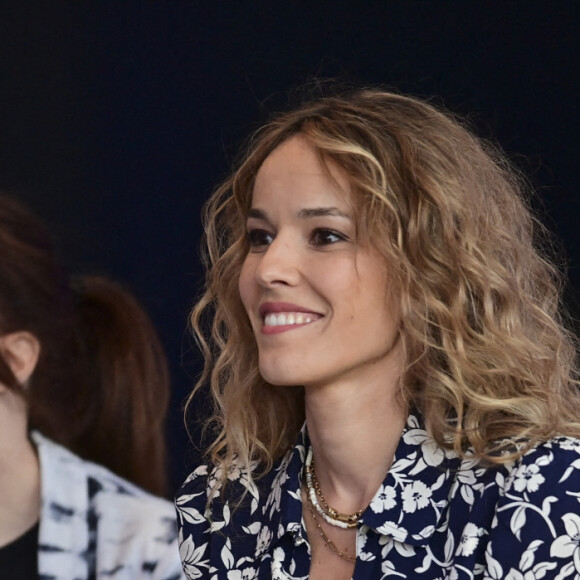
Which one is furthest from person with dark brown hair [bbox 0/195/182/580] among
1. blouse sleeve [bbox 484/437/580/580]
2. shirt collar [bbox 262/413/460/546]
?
blouse sleeve [bbox 484/437/580/580]

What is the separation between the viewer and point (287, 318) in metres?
1.89

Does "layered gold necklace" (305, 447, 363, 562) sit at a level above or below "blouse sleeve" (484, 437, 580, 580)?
below

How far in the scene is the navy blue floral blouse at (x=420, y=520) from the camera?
1.71 metres

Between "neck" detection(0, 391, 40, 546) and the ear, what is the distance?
34 mm

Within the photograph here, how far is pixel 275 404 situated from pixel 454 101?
0.98 meters

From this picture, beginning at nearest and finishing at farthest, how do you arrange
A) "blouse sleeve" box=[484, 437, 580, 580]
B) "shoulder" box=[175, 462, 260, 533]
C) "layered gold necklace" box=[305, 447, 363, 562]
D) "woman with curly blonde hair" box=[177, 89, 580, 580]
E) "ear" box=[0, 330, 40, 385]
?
"ear" box=[0, 330, 40, 385], "blouse sleeve" box=[484, 437, 580, 580], "woman with curly blonde hair" box=[177, 89, 580, 580], "layered gold necklace" box=[305, 447, 363, 562], "shoulder" box=[175, 462, 260, 533]

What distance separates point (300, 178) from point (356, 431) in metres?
0.43

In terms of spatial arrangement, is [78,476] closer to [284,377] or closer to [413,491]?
[284,377]

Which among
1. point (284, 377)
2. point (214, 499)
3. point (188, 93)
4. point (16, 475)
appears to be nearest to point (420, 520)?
point (284, 377)

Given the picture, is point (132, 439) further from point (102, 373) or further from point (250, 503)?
point (250, 503)

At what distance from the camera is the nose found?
188cm

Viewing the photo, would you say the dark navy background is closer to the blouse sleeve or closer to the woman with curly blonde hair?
the woman with curly blonde hair

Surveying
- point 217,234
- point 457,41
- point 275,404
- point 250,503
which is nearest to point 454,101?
point 457,41

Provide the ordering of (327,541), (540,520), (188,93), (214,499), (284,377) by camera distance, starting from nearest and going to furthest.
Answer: (540,520) → (284,377) → (327,541) → (214,499) → (188,93)
